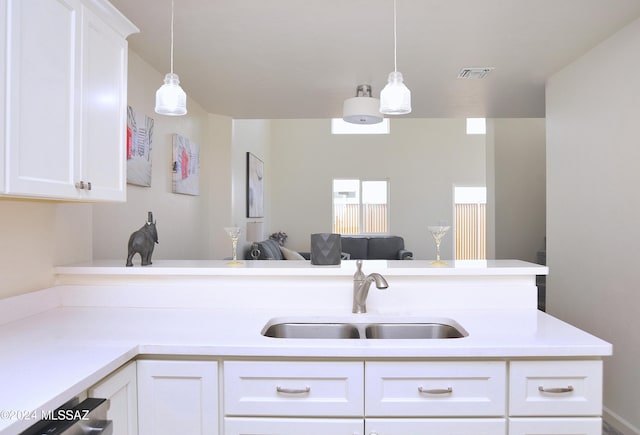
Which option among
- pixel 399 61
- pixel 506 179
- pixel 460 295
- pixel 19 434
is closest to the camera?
pixel 19 434

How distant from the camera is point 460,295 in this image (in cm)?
180

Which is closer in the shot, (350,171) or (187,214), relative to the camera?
(187,214)

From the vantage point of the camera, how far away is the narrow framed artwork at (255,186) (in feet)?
18.1

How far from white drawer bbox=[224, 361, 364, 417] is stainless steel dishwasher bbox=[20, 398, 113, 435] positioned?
36cm

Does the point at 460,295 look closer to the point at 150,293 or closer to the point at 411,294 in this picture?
the point at 411,294

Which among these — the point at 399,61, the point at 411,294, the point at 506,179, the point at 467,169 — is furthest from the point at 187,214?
the point at 467,169

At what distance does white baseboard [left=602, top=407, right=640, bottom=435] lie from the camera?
227 cm

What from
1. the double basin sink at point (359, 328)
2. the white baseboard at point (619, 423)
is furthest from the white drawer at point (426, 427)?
the white baseboard at point (619, 423)

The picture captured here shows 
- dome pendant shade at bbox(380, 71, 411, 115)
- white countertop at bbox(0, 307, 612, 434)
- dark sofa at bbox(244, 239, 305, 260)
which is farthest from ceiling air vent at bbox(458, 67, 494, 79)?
dark sofa at bbox(244, 239, 305, 260)

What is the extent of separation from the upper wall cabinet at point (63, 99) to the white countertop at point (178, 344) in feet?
1.62

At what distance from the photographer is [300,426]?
4.17ft

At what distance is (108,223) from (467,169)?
657cm

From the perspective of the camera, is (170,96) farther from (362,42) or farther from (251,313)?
(362,42)

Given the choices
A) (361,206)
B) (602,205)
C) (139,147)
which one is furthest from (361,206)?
(139,147)
